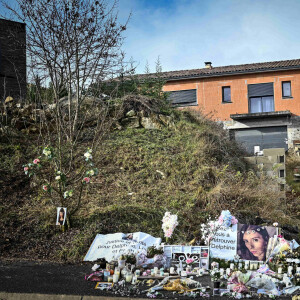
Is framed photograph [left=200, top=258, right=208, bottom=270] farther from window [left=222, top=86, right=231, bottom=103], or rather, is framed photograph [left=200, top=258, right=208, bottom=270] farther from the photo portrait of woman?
window [left=222, top=86, right=231, bottom=103]

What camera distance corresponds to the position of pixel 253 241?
612cm

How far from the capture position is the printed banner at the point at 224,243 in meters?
6.11

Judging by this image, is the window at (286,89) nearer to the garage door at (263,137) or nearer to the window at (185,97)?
the garage door at (263,137)

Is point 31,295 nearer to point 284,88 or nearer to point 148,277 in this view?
point 148,277

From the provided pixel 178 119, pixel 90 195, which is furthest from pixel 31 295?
pixel 178 119

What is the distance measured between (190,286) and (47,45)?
5306 mm

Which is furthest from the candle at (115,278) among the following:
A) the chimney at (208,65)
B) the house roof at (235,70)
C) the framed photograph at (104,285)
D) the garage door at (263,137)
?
the chimney at (208,65)

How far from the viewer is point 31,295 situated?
14.6 ft

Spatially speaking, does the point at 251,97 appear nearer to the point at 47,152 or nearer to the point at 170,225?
the point at 170,225

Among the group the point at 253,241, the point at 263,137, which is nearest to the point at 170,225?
the point at 253,241

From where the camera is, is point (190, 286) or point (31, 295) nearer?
point (31, 295)

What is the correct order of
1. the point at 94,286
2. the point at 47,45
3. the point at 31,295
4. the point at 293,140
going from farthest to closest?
1. the point at 293,140
2. the point at 47,45
3. the point at 94,286
4. the point at 31,295

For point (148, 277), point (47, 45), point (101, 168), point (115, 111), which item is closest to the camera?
point (148, 277)

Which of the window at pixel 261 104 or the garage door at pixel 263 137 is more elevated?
the window at pixel 261 104
